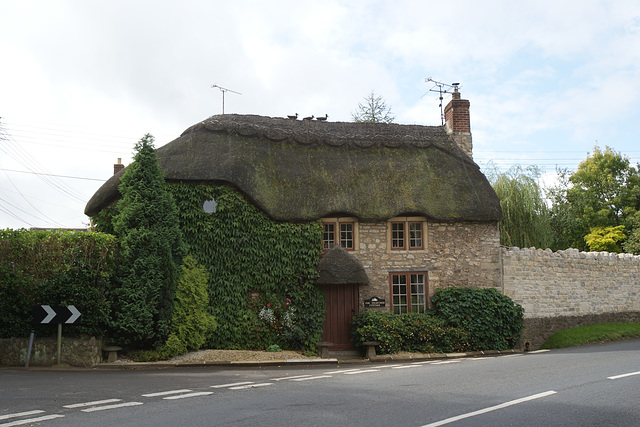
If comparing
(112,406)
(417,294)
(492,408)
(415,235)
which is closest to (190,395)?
(112,406)

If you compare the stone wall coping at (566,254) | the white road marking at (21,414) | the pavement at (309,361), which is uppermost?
the stone wall coping at (566,254)

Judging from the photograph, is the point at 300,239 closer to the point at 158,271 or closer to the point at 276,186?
the point at 276,186

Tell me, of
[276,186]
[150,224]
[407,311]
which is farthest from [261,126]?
[407,311]

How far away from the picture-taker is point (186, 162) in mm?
14016

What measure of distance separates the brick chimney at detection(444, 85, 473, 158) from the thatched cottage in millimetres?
1464

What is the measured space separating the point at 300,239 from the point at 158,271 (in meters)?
4.05

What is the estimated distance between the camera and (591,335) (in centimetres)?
1586

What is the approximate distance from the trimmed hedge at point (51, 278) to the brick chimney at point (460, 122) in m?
11.7

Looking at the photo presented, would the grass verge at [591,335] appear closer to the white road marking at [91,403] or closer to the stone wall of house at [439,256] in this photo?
the stone wall of house at [439,256]

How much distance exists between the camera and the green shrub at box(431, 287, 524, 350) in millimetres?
14375

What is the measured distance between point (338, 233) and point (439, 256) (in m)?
3.07

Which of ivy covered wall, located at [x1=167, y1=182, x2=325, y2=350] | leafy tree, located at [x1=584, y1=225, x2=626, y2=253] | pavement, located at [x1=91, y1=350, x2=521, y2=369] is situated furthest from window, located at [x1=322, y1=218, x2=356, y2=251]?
leafy tree, located at [x1=584, y1=225, x2=626, y2=253]

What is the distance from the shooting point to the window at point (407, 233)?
592 inches

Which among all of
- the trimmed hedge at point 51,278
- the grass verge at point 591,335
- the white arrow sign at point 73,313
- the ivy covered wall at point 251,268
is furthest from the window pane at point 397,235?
the white arrow sign at point 73,313
